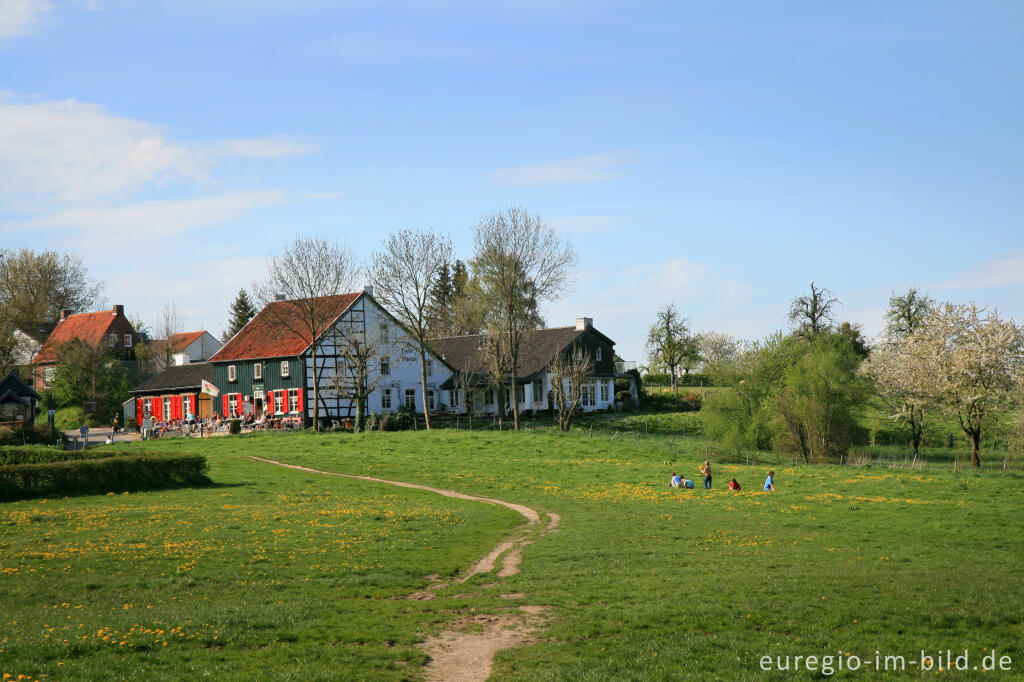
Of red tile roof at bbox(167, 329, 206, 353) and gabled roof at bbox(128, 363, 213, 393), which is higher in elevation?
red tile roof at bbox(167, 329, 206, 353)

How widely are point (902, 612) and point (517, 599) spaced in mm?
6824

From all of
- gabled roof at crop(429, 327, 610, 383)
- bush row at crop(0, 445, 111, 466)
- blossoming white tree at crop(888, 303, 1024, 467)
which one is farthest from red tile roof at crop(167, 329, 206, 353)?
blossoming white tree at crop(888, 303, 1024, 467)

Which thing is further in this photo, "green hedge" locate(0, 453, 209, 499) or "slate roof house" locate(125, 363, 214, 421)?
"slate roof house" locate(125, 363, 214, 421)

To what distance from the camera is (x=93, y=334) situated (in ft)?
285

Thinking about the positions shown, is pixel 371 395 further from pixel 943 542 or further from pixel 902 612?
pixel 902 612

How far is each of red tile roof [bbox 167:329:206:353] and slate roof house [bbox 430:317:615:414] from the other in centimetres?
3663

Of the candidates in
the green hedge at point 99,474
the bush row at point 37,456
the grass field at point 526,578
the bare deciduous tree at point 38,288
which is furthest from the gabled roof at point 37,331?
the grass field at point 526,578

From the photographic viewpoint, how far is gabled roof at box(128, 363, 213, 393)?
68750 millimetres

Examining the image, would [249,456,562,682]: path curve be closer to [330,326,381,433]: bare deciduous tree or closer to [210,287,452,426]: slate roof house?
[330,326,381,433]: bare deciduous tree

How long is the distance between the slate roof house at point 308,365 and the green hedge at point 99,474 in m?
25.9

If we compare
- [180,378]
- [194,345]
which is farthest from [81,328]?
[180,378]

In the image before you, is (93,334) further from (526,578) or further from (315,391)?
(526,578)

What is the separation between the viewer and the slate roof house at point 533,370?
70188mm

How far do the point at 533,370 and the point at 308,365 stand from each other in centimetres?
1982
